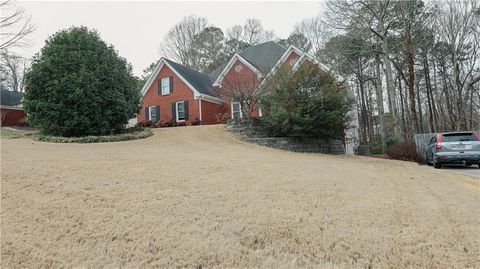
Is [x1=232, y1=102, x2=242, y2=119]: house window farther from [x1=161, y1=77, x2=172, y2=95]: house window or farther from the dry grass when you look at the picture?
the dry grass

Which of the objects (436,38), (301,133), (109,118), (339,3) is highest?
(339,3)

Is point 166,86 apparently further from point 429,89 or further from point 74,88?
point 429,89

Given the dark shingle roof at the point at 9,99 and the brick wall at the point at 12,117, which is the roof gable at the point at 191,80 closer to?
the brick wall at the point at 12,117

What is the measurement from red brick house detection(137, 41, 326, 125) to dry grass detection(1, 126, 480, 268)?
16.5 metres

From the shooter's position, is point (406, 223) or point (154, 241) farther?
point (406, 223)

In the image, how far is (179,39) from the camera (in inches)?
1446

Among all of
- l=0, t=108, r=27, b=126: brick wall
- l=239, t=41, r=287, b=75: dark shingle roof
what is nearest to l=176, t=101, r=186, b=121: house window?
l=239, t=41, r=287, b=75: dark shingle roof

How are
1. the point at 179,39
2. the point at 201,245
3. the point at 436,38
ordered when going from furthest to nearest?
the point at 179,39
the point at 436,38
the point at 201,245

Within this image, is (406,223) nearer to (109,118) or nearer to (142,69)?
(109,118)

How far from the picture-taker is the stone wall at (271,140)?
13961 millimetres

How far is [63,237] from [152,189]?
1573 millimetres

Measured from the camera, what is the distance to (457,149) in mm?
11211

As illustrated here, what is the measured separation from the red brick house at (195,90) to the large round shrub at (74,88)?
7673 mm

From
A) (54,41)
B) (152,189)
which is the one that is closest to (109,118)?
(54,41)
